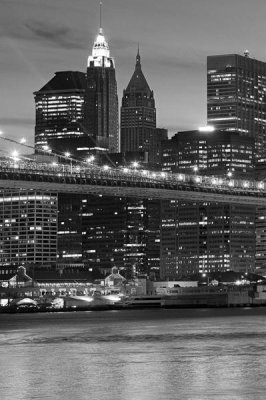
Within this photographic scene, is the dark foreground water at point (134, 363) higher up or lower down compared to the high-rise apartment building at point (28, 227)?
lower down

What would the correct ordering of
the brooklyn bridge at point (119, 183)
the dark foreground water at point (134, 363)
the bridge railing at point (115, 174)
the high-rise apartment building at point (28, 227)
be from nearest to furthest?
the dark foreground water at point (134, 363) → the brooklyn bridge at point (119, 183) → the bridge railing at point (115, 174) → the high-rise apartment building at point (28, 227)

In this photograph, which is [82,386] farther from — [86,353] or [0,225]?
[0,225]

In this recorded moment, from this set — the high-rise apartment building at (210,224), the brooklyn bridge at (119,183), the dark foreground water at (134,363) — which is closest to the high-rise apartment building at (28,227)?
the high-rise apartment building at (210,224)

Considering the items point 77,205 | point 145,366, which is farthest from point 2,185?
point 77,205

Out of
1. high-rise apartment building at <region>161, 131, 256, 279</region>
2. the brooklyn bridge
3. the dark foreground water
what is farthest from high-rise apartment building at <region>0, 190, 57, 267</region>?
the dark foreground water

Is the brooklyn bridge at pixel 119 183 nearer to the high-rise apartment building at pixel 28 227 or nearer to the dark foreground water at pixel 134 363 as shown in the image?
the dark foreground water at pixel 134 363
